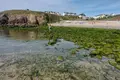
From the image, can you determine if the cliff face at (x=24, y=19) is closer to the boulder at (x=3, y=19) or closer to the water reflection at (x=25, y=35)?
the boulder at (x=3, y=19)

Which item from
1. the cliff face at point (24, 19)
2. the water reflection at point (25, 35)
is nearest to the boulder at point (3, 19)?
the cliff face at point (24, 19)

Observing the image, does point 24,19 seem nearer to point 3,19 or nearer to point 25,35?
point 3,19

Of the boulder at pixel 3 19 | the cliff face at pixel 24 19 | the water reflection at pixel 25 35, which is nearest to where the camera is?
the water reflection at pixel 25 35

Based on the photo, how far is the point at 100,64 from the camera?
12.4 meters

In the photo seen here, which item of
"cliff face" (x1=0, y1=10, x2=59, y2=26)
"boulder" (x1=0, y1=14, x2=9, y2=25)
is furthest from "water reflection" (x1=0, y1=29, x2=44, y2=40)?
"boulder" (x1=0, y1=14, x2=9, y2=25)

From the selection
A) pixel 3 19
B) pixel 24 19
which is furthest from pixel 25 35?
pixel 3 19

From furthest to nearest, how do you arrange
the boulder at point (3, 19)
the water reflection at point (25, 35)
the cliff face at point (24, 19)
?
the boulder at point (3, 19) → the cliff face at point (24, 19) → the water reflection at point (25, 35)

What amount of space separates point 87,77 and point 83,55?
5.47 meters

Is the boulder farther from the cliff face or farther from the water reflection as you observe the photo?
the water reflection

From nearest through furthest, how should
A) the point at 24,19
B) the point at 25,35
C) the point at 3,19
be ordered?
1. the point at 25,35
2. the point at 3,19
3. the point at 24,19


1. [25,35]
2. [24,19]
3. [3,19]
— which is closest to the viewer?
[25,35]

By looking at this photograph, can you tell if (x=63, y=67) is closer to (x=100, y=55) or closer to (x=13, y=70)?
(x=13, y=70)

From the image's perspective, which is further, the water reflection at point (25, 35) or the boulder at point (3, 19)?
the boulder at point (3, 19)

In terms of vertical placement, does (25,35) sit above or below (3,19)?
below
